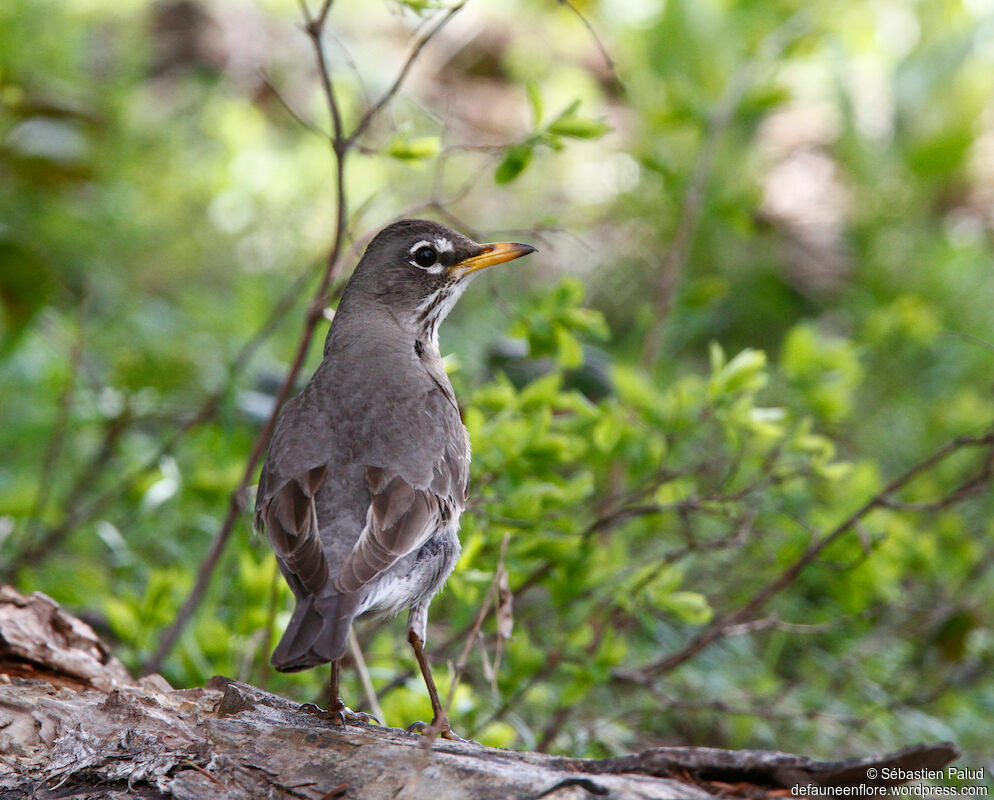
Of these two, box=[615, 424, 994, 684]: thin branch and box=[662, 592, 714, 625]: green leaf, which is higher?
box=[615, 424, 994, 684]: thin branch

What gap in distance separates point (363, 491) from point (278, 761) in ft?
2.71

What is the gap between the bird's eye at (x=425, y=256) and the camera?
4129 mm

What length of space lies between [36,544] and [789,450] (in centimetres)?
341

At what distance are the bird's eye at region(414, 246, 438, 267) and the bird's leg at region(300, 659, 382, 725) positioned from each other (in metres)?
1.58

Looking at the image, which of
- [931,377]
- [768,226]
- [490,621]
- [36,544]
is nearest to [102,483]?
[36,544]

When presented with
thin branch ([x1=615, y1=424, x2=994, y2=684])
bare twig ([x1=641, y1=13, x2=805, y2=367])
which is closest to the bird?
thin branch ([x1=615, y1=424, x2=994, y2=684])

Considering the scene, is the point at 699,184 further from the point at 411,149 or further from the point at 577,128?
the point at 411,149

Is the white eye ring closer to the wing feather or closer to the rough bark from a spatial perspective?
the wing feather

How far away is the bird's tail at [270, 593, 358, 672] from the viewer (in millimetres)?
2557

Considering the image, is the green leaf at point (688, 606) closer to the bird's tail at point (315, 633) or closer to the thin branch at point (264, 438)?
the bird's tail at point (315, 633)

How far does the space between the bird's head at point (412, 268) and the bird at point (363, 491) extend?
134 millimetres

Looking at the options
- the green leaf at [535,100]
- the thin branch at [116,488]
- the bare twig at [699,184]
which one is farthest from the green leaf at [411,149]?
the bare twig at [699,184]

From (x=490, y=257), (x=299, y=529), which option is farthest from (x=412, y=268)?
(x=299, y=529)

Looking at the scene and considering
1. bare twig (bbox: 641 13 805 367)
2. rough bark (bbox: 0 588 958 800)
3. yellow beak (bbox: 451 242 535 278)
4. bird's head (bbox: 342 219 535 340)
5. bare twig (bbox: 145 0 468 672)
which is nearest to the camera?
rough bark (bbox: 0 588 958 800)
